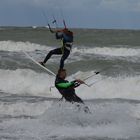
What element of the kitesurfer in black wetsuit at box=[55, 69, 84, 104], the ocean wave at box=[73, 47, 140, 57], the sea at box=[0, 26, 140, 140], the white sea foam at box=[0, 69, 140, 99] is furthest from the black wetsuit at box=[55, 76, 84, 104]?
the ocean wave at box=[73, 47, 140, 57]

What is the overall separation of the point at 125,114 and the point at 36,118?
8.16ft

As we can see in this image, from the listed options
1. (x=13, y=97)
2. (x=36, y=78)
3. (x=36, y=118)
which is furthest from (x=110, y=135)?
(x=36, y=78)

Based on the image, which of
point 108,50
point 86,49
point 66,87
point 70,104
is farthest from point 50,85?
point 108,50

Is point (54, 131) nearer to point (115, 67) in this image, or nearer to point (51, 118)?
point (51, 118)

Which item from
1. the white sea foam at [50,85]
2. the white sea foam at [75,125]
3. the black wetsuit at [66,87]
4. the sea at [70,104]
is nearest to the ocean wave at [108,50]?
the sea at [70,104]

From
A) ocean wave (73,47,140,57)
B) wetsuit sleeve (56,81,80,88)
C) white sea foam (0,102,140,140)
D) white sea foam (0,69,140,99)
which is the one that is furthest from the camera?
ocean wave (73,47,140,57)

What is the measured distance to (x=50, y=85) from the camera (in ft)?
73.6

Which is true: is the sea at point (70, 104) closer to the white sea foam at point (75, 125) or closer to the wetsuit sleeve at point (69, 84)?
the white sea foam at point (75, 125)

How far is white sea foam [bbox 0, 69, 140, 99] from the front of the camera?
67.6 ft

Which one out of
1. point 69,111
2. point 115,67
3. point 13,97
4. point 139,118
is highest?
point 69,111

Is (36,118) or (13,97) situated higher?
(36,118)

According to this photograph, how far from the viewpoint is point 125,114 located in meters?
13.9

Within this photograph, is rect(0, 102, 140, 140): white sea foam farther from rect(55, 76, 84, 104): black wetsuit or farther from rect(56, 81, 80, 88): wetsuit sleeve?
rect(56, 81, 80, 88): wetsuit sleeve

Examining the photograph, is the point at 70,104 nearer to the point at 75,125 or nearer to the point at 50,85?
the point at 75,125
